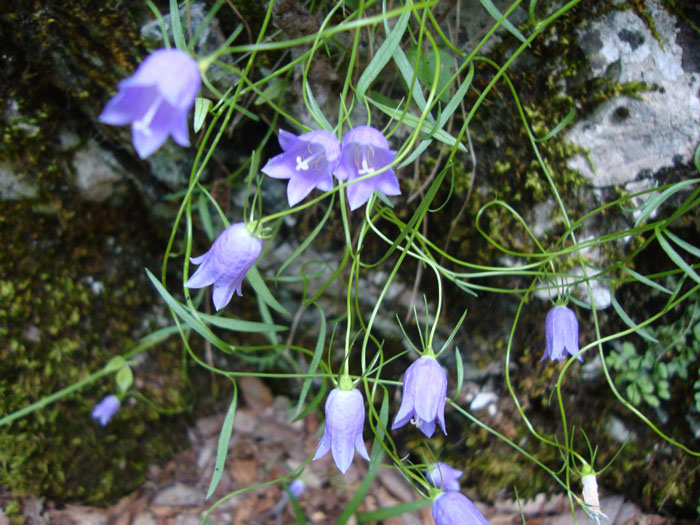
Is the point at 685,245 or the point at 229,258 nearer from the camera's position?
Answer: the point at 229,258

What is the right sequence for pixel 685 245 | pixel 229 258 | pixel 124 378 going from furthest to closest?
pixel 124 378 → pixel 685 245 → pixel 229 258

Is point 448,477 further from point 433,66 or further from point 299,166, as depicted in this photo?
point 433,66

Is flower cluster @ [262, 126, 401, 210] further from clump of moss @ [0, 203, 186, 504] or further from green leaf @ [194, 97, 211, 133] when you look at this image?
clump of moss @ [0, 203, 186, 504]

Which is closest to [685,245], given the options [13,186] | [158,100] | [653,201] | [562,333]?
[653,201]

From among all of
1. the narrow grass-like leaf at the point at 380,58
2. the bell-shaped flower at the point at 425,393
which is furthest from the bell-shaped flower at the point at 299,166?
the bell-shaped flower at the point at 425,393

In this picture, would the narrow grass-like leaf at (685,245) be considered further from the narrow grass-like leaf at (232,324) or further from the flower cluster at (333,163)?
the narrow grass-like leaf at (232,324)
